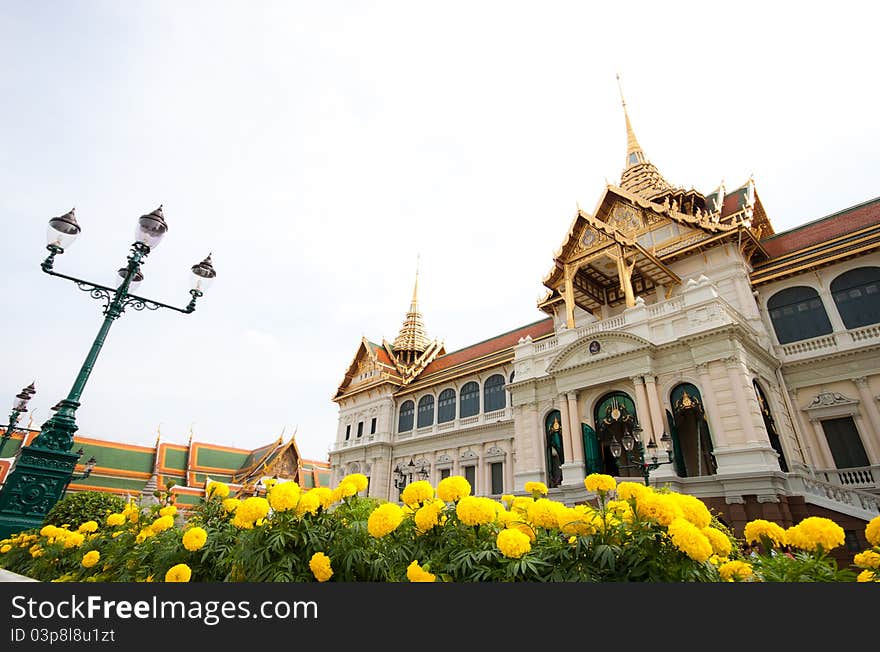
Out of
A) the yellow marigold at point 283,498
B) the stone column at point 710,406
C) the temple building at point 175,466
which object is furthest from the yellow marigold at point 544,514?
the temple building at point 175,466

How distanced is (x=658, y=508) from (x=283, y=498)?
2.88 metres

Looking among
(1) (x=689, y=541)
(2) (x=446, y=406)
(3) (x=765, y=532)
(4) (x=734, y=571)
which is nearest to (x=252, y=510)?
(1) (x=689, y=541)

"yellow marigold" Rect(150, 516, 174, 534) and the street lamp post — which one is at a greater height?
the street lamp post

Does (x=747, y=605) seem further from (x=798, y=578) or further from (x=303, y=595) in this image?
Result: (x=303, y=595)

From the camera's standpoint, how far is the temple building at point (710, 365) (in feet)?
45.2

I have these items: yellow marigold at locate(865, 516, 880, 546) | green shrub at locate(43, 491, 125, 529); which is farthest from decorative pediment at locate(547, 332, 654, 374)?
green shrub at locate(43, 491, 125, 529)

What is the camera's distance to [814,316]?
17.0 meters

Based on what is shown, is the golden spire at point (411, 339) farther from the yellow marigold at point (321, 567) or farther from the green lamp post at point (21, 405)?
the yellow marigold at point (321, 567)

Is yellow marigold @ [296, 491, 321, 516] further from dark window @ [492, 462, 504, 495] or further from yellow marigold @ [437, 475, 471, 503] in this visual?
dark window @ [492, 462, 504, 495]

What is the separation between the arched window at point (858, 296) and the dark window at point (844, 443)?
368 cm

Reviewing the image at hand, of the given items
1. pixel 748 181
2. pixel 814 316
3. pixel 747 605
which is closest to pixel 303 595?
pixel 747 605

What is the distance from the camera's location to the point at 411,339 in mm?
38344

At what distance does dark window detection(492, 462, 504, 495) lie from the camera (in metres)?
24.2

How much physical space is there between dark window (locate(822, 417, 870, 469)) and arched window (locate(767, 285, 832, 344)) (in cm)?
339
